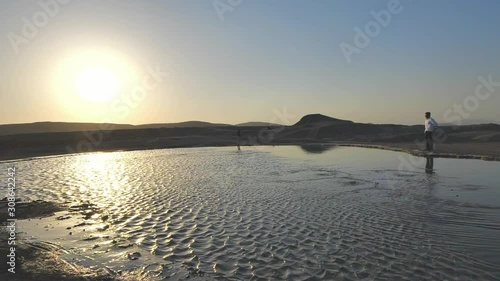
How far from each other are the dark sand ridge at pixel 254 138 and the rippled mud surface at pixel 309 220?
59.6 ft

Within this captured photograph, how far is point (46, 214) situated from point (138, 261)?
7.38 m

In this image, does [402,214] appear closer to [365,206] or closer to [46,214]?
[365,206]

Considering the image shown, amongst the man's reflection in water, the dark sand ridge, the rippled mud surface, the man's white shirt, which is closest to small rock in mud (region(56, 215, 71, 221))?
the rippled mud surface

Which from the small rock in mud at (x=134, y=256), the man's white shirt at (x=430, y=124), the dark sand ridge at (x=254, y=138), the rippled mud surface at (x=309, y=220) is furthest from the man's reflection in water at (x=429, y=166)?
the small rock in mud at (x=134, y=256)

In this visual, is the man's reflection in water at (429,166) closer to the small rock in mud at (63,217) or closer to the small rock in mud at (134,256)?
the small rock in mud at (134,256)

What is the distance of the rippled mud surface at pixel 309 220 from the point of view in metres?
8.66

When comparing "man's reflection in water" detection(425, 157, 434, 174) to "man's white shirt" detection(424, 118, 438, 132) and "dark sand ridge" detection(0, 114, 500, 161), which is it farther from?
"dark sand ridge" detection(0, 114, 500, 161)

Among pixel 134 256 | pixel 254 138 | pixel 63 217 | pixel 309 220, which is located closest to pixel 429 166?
pixel 309 220

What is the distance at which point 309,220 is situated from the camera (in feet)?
41.8

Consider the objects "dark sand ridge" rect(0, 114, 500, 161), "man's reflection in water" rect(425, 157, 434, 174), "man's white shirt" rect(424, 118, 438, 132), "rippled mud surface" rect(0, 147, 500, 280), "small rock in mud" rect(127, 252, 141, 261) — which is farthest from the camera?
"dark sand ridge" rect(0, 114, 500, 161)

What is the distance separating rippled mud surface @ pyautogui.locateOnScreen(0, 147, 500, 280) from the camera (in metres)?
8.66

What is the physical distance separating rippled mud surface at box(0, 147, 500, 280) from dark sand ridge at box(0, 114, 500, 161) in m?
18.2

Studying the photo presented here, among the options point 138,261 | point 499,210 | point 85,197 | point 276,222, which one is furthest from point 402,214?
point 85,197

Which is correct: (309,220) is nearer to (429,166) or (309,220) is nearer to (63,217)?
(63,217)
